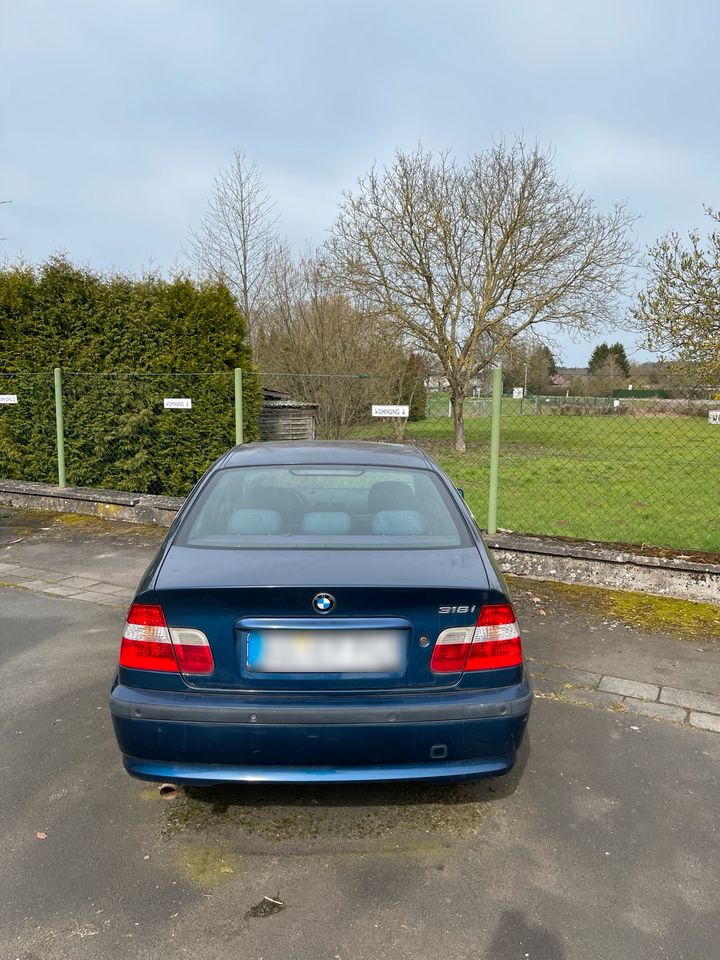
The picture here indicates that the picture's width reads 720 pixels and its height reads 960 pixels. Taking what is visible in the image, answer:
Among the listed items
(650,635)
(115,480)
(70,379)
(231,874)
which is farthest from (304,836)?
(70,379)

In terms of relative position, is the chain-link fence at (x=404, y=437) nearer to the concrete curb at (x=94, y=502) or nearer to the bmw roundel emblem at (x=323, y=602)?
the concrete curb at (x=94, y=502)

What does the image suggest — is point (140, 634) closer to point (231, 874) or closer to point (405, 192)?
point (231, 874)

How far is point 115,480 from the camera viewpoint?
392 inches

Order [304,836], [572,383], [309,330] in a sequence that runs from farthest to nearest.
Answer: [309,330] → [572,383] → [304,836]

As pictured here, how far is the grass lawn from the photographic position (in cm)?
680

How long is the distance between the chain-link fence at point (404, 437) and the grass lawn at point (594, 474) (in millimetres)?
24

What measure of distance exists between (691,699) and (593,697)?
1.82ft

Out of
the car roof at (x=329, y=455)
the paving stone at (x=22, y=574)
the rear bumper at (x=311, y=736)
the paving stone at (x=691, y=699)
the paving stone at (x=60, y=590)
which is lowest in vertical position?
the paving stone at (x=22, y=574)

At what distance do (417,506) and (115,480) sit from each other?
768cm

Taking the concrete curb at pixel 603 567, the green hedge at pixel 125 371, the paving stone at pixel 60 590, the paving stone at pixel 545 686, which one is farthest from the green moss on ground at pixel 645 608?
the green hedge at pixel 125 371

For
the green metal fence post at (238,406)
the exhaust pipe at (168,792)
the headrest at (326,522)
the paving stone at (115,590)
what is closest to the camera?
the exhaust pipe at (168,792)

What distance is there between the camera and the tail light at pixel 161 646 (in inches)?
96.3

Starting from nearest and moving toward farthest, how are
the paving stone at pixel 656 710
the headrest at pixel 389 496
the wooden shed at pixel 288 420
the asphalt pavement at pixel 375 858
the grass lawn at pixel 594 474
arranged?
the asphalt pavement at pixel 375 858
the headrest at pixel 389 496
the paving stone at pixel 656 710
the grass lawn at pixel 594 474
the wooden shed at pixel 288 420

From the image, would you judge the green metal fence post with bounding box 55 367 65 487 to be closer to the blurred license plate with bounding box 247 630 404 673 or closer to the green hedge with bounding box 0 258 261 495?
the green hedge with bounding box 0 258 261 495
